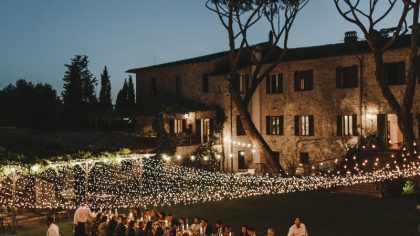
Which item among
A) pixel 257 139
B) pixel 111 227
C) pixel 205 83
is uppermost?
pixel 205 83

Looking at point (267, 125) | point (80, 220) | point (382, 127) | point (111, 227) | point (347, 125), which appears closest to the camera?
point (111, 227)

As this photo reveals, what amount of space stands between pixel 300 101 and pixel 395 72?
6038 millimetres

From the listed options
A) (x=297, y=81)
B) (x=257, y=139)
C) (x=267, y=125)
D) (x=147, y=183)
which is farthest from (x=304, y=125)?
(x=147, y=183)

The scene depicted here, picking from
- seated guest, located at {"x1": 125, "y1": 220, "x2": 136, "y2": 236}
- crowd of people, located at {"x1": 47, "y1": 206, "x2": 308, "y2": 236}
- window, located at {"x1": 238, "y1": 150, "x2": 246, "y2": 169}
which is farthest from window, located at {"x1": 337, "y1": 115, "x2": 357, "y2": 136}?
seated guest, located at {"x1": 125, "y1": 220, "x2": 136, "y2": 236}

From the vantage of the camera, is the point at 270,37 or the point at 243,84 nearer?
the point at 243,84

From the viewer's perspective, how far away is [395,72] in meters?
27.0

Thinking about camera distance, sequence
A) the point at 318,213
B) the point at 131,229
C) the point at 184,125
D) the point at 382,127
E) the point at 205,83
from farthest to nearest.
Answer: the point at 184,125
the point at 205,83
the point at 382,127
the point at 318,213
the point at 131,229

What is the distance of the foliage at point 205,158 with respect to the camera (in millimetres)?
32750

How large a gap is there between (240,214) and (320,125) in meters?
10.9

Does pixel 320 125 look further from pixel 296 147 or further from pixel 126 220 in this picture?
pixel 126 220

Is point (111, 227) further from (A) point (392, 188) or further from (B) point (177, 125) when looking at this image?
(B) point (177, 125)

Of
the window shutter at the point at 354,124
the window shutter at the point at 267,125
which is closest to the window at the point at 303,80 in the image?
the window shutter at the point at 267,125

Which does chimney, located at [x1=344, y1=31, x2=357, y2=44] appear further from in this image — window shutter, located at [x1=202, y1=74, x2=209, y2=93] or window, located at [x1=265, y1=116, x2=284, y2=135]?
window shutter, located at [x1=202, y1=74, x2=209, y2=93]

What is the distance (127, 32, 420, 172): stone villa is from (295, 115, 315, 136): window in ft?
0.19
